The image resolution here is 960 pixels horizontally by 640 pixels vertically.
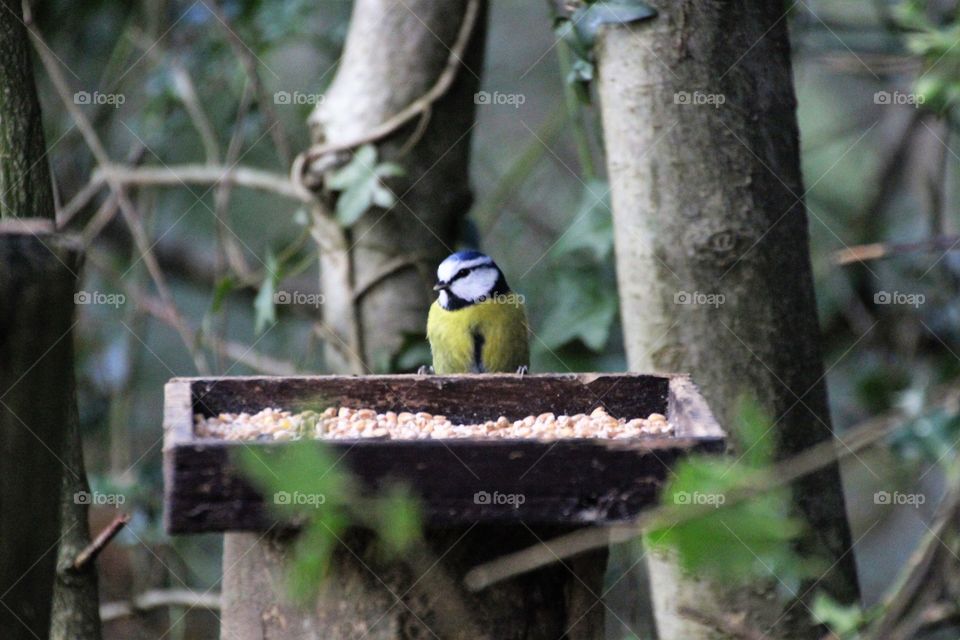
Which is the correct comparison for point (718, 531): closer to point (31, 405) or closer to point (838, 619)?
point (31, 405)

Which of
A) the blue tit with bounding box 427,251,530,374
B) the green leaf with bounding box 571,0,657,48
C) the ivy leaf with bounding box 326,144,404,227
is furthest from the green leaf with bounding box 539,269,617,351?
the green leaf with bounding box 571,0,657,48

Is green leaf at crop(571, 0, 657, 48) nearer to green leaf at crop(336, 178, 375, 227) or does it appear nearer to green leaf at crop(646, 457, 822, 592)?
green leaf at crop(336, 178, 375, 227)

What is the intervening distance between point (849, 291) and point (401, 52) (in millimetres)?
2066

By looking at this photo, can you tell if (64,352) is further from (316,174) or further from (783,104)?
(316,174)

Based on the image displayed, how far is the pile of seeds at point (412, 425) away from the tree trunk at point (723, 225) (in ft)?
1.55

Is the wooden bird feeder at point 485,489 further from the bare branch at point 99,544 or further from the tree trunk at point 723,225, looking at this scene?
the tree trunk at point 723,225

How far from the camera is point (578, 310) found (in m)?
3.12

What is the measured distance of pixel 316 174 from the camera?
3123 mm

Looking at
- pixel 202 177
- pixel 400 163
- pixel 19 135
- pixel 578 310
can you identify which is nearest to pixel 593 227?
pixel 578 310

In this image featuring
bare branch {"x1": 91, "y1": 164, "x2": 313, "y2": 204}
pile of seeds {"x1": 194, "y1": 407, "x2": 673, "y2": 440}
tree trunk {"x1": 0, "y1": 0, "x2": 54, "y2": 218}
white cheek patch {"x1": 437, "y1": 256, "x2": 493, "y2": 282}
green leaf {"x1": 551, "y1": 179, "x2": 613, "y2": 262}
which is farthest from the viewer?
bare branch {"x1": 91, "y1": 164, "x2": 313, "y2": 204}

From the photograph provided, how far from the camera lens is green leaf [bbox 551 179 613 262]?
118 inches

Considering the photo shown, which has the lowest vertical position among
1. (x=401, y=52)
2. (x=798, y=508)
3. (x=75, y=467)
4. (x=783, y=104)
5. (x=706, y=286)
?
(x=798, y=508)

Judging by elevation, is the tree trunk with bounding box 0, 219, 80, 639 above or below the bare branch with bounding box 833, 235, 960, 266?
below

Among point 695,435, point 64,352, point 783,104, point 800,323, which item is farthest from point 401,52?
point 64,352
